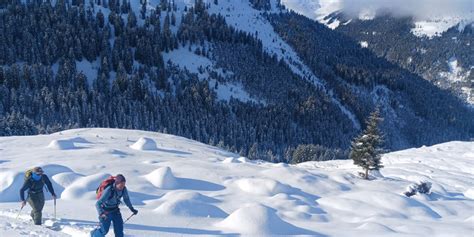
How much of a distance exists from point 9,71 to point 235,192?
121 metres

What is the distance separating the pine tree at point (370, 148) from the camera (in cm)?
3462

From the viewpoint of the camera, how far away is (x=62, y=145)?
2998 cm

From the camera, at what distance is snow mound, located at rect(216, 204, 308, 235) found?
15.1 metres

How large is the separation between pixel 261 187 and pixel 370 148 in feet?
52.7

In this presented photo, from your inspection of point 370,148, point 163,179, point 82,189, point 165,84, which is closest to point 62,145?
point 163,179

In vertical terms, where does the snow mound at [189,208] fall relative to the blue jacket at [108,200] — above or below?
below

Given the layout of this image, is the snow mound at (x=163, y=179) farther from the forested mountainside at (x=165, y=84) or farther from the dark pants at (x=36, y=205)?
the forested mountainside at (x=165, y=84)

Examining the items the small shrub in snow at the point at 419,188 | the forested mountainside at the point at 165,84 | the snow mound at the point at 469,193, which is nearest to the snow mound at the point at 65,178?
the small shrub in snow at the point at 419,188

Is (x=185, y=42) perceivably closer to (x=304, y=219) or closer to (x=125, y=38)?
(x=125, y=38)

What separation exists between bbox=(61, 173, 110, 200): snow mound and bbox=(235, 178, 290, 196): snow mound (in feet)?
25.4

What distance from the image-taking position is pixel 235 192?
22.3 m

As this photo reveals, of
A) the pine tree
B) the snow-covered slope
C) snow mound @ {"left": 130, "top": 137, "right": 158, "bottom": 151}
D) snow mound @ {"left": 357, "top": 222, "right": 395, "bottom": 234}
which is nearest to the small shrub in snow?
the snow-covered slope

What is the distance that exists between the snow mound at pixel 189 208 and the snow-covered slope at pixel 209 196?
0.05 m

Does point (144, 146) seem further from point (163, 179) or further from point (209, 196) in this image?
point (209, 196)
